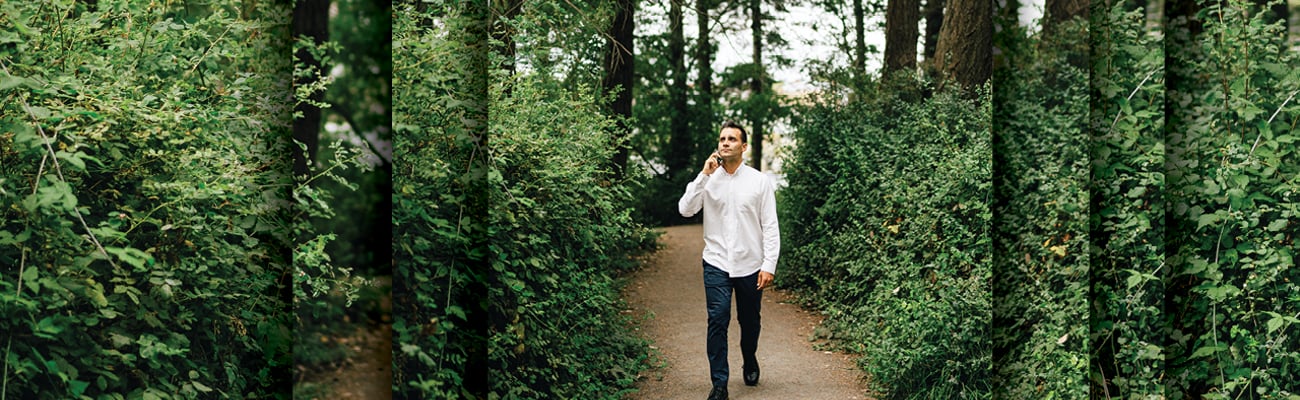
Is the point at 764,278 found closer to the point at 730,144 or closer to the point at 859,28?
the point at 730,144

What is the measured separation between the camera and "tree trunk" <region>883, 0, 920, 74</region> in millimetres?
12562

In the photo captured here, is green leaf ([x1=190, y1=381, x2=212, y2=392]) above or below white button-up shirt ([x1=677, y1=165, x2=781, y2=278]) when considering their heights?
below

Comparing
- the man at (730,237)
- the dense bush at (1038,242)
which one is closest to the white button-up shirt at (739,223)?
the man at (730,237)

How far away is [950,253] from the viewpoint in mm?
6629

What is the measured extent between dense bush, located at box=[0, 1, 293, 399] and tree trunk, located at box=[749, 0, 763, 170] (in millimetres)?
17088

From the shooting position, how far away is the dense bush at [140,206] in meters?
3.53

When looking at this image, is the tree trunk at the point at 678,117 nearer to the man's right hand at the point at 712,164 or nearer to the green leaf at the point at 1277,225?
the man's right hand at the point at 712,164

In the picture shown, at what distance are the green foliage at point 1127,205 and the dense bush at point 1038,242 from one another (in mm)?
214

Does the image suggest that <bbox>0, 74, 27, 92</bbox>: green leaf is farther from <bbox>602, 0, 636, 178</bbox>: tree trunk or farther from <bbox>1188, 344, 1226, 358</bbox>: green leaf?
<bbox>602, 0, 636, 178</bbox>: tree trunk

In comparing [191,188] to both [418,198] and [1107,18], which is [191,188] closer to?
[418,198]

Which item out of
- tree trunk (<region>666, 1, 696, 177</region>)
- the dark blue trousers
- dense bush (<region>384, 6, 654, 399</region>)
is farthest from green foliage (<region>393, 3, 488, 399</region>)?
tree trunk (<region>666, 1, 696, 177</region>)

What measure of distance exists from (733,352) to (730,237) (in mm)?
2825

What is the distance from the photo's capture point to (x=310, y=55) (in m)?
Result: 6.02

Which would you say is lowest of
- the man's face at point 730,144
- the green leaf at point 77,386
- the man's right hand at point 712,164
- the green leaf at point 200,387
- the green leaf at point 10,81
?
the green leaf at point 200,387
